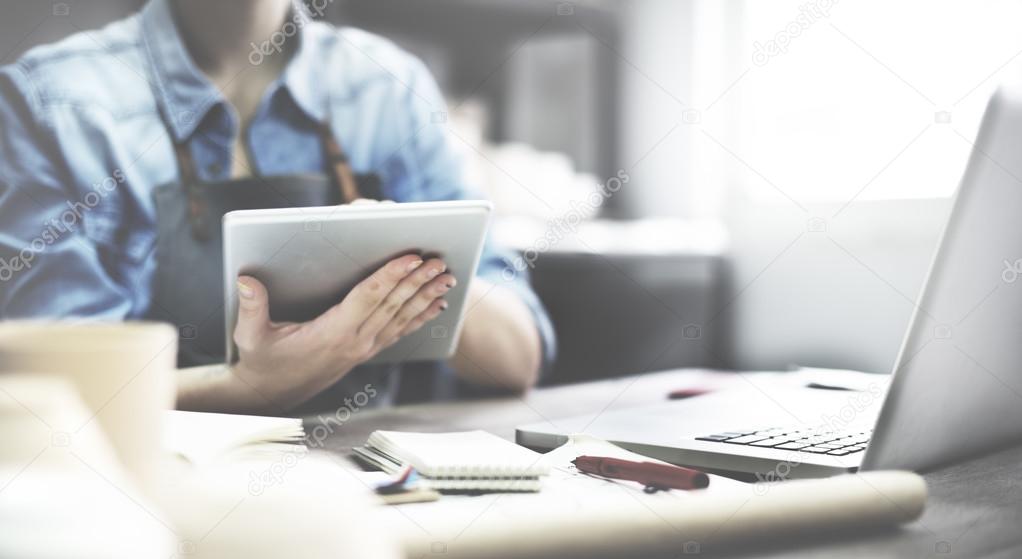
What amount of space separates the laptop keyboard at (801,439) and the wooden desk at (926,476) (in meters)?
0.06

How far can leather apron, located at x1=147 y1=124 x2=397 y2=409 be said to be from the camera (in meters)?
1.50

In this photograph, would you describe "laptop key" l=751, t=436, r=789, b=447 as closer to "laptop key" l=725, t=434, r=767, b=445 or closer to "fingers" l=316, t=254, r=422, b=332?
"laptop key" l=725, t=434, r=767, b=445

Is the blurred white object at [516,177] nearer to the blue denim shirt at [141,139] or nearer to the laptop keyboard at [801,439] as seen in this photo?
the blue denim shirt at [141,139]

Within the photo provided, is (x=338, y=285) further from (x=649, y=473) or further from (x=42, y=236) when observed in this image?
(x=42, y=236)

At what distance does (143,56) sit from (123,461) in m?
1.36

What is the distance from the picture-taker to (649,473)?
656mm

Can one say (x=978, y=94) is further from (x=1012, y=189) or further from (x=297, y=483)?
(x=297, y=483)

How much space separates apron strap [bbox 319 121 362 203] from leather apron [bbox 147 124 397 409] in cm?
9

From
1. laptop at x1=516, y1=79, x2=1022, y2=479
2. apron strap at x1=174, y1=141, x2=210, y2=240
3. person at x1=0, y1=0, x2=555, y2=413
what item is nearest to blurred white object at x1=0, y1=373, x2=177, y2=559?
laptop at x1=516, y1=79, x2=1022, y2=479

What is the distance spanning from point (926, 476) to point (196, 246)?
1149 millimetres

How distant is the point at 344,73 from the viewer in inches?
67.1

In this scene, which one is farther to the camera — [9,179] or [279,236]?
[9,179]

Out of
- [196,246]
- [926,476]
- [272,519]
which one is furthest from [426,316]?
[272,519]

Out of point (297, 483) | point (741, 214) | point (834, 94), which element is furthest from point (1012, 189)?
point (741, 214)
